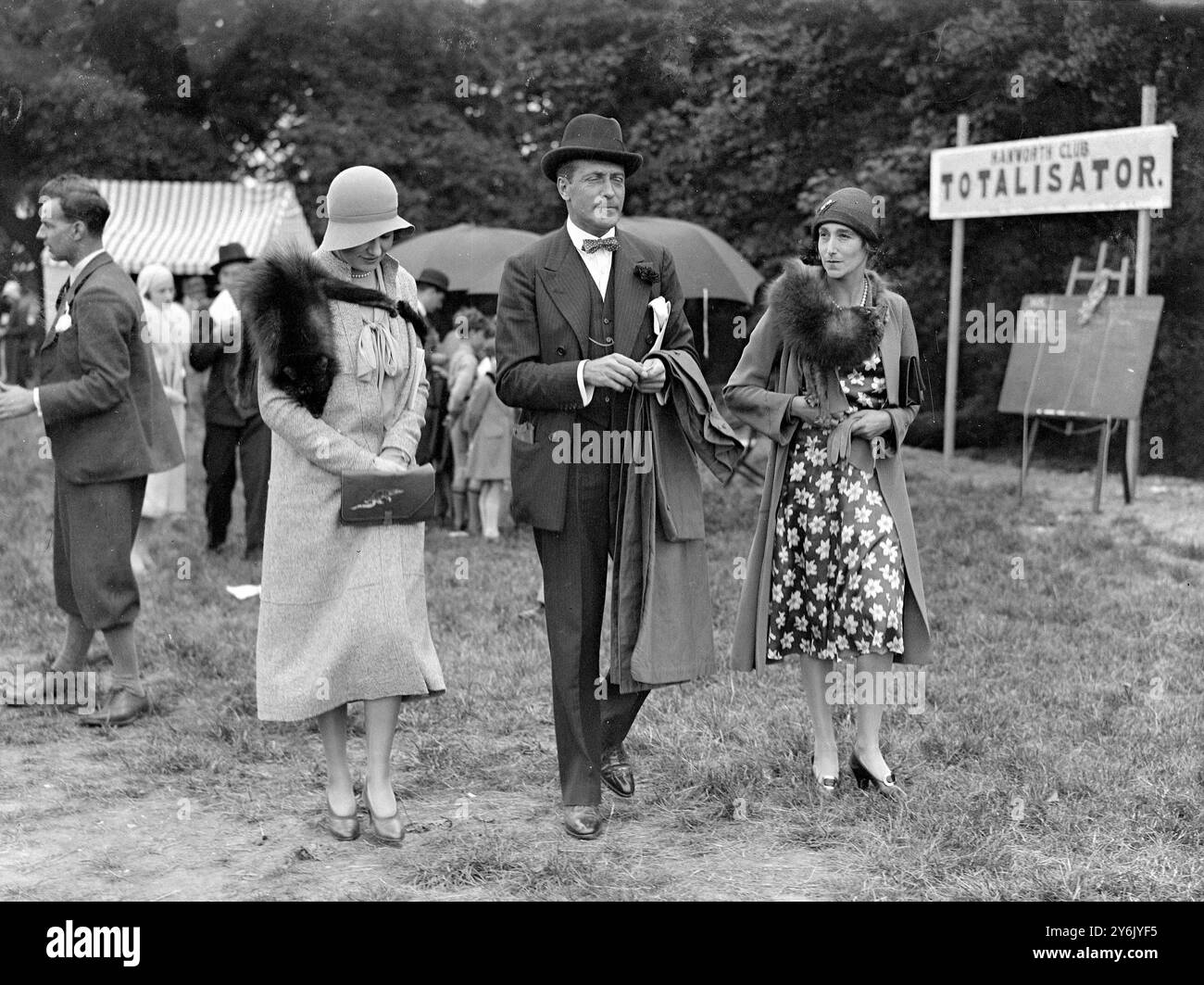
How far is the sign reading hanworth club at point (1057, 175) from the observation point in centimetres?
1138

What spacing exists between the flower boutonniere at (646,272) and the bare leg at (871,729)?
4.69 feet

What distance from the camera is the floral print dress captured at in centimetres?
480

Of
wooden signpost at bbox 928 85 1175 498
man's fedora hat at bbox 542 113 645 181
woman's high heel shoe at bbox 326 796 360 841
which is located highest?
wooden signpost at bbox 928 85 1175 498

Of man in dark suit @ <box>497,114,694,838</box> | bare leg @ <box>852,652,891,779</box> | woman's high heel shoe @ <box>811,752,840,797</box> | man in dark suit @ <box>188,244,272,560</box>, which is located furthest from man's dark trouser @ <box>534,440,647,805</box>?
man in dark suit @ <box>188,244,272,560</box>

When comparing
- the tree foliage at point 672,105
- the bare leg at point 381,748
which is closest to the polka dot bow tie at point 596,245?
the bare leg at point 381,748

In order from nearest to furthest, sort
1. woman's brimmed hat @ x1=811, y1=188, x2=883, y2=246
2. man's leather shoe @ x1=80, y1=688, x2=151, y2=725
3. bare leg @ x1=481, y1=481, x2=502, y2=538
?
woman's brimmed hat @ x1=811, y1=188, x2=883, y2=246 < man's leather shoe @ x1=80, y1=688, x2=151, y2=725 < bare leg @ x1=481, y1=481, x2=502, y2=538

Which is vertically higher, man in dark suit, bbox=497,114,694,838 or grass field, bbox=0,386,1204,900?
man in dark suit, bbox=497,114,694,838

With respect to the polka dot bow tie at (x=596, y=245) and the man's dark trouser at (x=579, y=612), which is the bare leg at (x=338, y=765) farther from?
the polka dot bow tie at (x=596, y=245)

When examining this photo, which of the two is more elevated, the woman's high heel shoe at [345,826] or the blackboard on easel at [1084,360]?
the blackboard on easel at [1084,360]

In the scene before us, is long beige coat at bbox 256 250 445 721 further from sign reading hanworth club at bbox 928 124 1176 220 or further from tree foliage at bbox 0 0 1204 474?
sign reading hanworth club at bbox 928 124 1176 220

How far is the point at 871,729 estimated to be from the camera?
4891 millimetres

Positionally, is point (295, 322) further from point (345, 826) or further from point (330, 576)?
point (345, 826)

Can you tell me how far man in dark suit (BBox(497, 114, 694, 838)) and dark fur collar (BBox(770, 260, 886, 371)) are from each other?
390 mm

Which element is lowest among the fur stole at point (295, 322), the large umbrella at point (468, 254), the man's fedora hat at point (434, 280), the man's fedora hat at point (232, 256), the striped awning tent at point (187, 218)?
the fur stole at point (295, 322)
